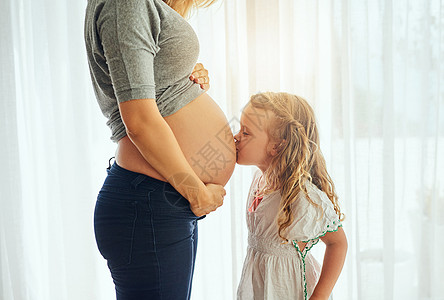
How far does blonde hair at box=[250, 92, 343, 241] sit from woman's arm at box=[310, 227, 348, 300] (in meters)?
0.08

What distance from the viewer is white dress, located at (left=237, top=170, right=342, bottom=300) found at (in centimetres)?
97

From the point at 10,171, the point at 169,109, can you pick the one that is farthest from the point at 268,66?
the point at 10,171

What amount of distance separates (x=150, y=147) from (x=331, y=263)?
0.57 metres

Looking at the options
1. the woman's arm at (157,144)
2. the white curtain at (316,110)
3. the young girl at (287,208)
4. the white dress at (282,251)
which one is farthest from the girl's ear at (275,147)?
the white curtain at (316,110)

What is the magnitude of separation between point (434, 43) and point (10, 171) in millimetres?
1889

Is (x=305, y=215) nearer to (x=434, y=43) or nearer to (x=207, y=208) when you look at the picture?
(x=207, y=208)

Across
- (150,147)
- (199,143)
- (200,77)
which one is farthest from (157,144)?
(200,77)

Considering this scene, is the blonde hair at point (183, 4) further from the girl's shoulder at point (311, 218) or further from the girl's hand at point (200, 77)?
the girl's shoulder at point (311, 218)

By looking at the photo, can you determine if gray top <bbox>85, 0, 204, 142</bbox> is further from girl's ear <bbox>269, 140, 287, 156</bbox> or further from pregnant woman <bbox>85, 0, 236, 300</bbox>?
girl's ear <bbox>269, 140, 287, 156</bbox>

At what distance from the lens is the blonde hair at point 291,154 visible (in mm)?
987

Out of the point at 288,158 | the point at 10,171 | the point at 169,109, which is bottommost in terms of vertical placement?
the point at 10,171

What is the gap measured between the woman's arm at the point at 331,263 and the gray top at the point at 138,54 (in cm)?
50

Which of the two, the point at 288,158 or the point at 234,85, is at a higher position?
the point at 234,85

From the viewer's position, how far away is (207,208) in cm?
80
